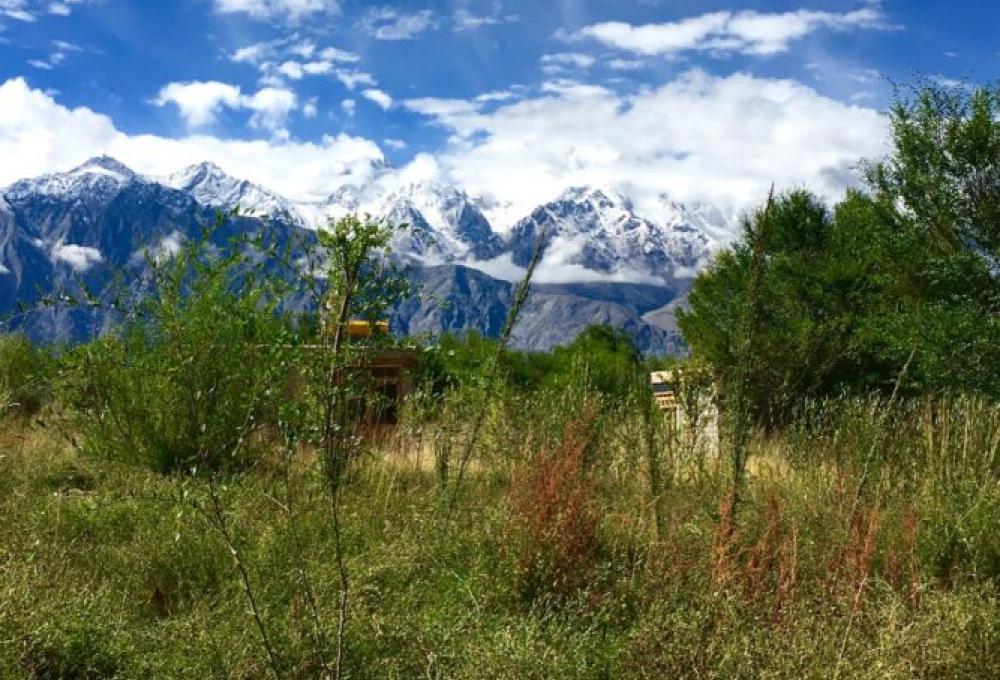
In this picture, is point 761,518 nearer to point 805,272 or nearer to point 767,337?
point 767,337

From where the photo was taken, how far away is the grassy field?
3.91 m

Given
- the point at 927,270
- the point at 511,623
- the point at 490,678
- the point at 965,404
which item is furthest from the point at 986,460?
the point at 927,270

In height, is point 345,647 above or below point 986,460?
below

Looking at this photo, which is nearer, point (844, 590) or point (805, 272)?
point (844, 590)

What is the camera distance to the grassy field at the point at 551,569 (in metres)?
3.91

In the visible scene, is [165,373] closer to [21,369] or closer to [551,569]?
[551,569]

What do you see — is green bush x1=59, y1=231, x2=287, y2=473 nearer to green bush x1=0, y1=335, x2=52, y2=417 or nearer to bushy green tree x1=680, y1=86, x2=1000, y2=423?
A: green bush x1=0, y1=335, x2=52, y2=417

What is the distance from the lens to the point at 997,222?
16.2 metres

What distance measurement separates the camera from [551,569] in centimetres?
492

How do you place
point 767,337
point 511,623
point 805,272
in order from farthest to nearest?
point 805,272 → point 767,337 → point 511,623

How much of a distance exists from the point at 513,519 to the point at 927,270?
43.4 ft

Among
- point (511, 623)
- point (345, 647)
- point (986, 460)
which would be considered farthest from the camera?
point (986, 460)

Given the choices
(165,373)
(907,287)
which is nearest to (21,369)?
(165,373)

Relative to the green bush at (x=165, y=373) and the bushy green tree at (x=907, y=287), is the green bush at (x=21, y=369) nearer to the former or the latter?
the green bush at (x=165, y=373)
